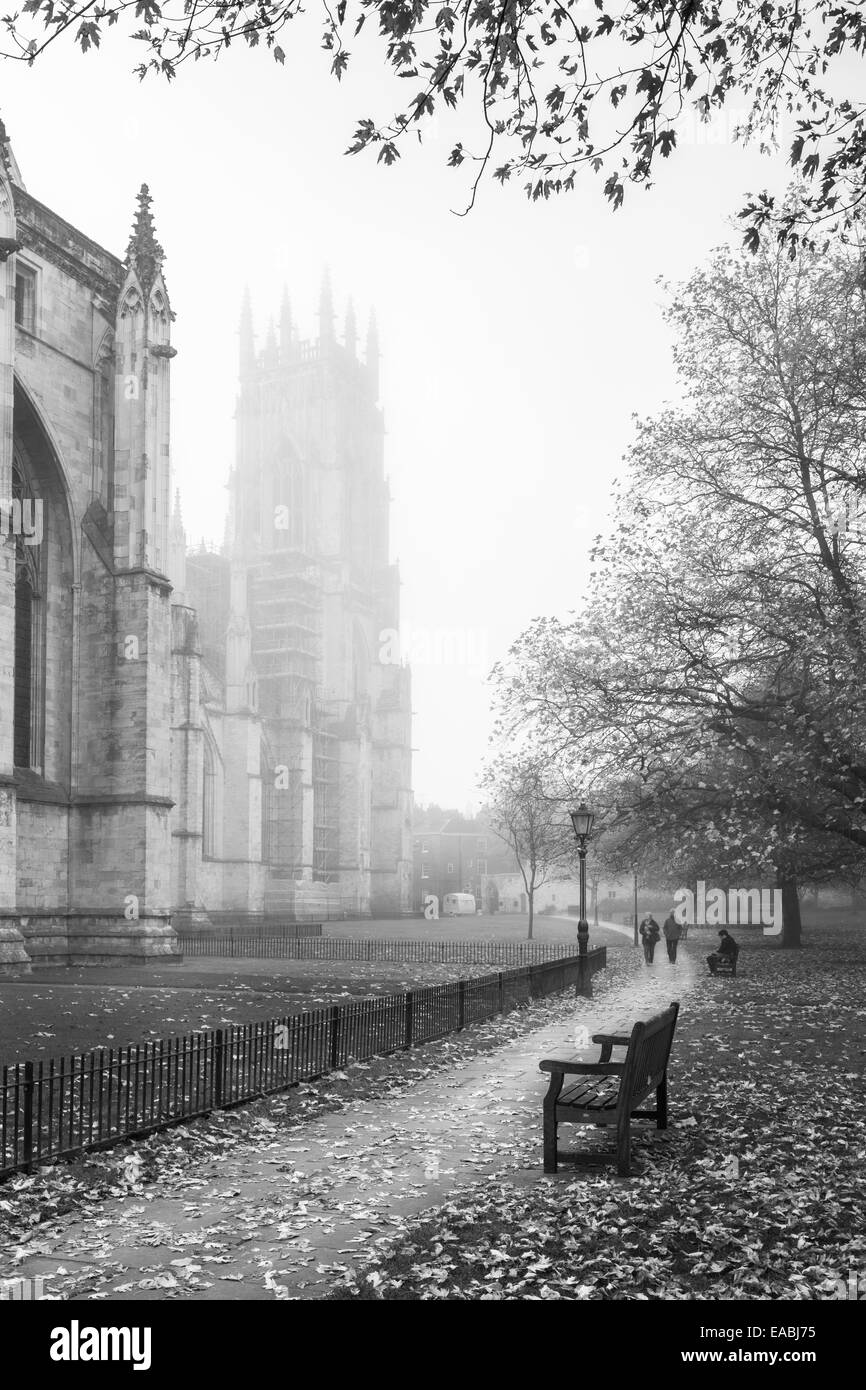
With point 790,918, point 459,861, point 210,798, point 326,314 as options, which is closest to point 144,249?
point 790,918

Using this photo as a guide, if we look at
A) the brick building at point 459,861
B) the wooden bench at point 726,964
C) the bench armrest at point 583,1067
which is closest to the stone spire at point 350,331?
the brick building at point 459,861

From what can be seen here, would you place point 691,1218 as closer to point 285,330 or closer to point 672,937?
point 672,937

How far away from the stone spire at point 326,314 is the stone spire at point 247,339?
5.74 m

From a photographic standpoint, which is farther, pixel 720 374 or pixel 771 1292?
pixel 720 374

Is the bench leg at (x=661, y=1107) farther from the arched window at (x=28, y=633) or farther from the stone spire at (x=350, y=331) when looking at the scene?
the stone spire at (x=350, y=331)

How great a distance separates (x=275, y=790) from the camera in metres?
67.0

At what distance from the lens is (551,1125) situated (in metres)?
8.80

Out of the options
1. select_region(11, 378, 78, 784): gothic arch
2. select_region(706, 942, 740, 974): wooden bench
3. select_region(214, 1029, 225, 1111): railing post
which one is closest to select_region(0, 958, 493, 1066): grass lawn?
select_region(214, 1029, 225, 1111): railing post

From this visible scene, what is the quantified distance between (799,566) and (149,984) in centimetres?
1495

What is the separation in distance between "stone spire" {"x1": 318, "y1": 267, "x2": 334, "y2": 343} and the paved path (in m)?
86.7

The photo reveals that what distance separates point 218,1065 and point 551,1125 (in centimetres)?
364

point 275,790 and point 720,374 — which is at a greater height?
point 720,374
